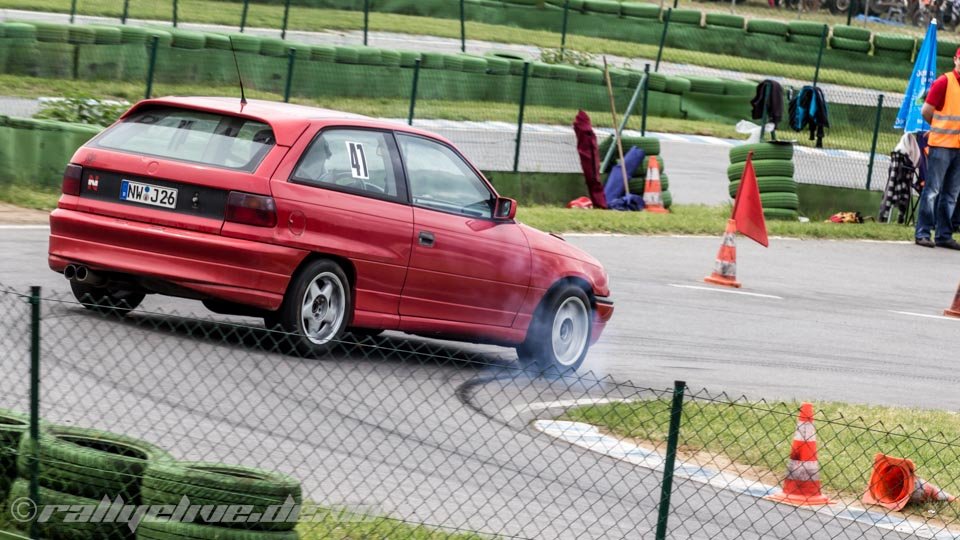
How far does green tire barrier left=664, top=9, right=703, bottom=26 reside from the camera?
135 feet

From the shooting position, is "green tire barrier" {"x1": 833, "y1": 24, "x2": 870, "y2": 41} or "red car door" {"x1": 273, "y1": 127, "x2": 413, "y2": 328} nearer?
"red car door" {"x1": 273, "y1": 127, "x2": 413, "y2": 328}

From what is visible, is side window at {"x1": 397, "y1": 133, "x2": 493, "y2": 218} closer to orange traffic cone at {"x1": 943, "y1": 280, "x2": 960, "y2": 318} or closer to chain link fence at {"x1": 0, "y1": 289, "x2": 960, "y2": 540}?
chain link fence at {"x1": 0, "y1": 289, "x2": 960, "y2": 540}

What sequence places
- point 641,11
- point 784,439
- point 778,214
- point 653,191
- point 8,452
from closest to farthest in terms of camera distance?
1. point 8,452
2. point 784,439
3. point 653,191
4. point 778,214
5. point 641,11

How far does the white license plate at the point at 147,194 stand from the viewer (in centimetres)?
936

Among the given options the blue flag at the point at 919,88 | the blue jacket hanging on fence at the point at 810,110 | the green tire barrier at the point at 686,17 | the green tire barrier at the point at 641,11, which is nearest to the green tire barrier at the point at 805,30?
the green tire barrier at the point at 686,17

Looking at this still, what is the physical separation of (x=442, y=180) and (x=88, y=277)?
7.85 feet

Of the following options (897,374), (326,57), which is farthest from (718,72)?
(897,374)

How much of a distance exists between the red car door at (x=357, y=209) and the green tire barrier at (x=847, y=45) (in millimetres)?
31921

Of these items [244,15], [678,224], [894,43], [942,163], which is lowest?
[678,224]

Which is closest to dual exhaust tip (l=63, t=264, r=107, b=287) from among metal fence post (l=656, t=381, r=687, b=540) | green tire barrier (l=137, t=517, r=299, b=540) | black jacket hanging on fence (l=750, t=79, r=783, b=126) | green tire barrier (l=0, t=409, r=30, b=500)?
green tire barrier (l=0, t=409, r=30, b=500)

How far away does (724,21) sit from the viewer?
41.0 m

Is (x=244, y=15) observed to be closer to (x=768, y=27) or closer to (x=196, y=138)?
(x=768, y=27)

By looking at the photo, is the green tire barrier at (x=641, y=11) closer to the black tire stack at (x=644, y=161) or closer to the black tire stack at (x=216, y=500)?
the black tire stack at (x=644, y=161)

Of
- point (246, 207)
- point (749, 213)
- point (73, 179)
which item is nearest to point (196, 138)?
point (246, 207)
